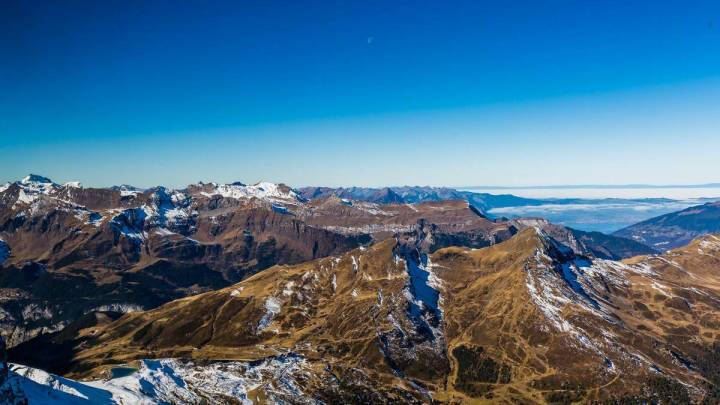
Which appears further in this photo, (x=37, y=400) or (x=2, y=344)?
(x=37, y=400)

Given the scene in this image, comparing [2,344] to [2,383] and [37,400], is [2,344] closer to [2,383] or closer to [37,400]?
[2,383]

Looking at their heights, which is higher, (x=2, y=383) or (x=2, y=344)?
(x=2, y=344)

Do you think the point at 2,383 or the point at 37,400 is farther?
the point at 37,400

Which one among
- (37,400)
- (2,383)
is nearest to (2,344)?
(2,383)

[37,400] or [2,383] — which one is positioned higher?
[2,383]

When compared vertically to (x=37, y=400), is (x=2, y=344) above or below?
above

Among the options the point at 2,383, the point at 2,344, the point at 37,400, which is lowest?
the point at 37,400
